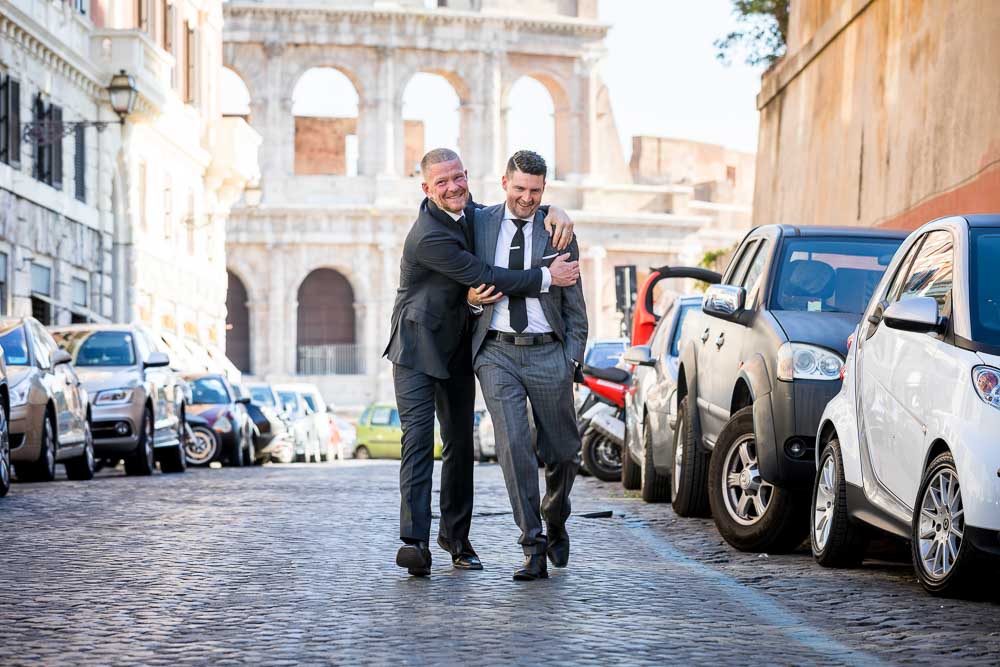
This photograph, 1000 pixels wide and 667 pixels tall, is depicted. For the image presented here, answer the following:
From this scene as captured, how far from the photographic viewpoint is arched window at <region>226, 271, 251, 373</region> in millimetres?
74250

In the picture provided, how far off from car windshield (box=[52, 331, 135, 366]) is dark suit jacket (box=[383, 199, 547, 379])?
1399 cm

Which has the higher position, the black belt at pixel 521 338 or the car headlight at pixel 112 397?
the black belt at pixel 521 338

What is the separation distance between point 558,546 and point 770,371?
212 centimetres

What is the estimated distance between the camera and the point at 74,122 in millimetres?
34156

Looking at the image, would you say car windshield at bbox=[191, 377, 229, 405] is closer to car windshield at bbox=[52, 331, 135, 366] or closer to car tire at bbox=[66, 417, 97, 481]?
car windshield at bbox=[52, 331, 135, 366]

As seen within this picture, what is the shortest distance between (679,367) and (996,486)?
6453mm

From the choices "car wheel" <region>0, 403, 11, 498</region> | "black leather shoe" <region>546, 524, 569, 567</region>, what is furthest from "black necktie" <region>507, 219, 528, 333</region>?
"car wheel" <region>0, 403, 11, 498</region>

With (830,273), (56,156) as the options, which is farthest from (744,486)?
(56,156)

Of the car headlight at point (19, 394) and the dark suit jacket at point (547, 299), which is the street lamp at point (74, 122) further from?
the dark suit jacket at point (547, 299)

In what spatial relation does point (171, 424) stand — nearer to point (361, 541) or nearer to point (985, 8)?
point (985, 8)

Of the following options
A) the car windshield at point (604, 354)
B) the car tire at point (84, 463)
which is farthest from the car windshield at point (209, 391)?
the car tire at point (84, 463)

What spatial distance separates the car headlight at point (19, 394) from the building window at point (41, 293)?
54.6ft

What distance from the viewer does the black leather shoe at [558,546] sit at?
9703mm

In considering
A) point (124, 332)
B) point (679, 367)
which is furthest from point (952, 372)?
point (124, 332)
